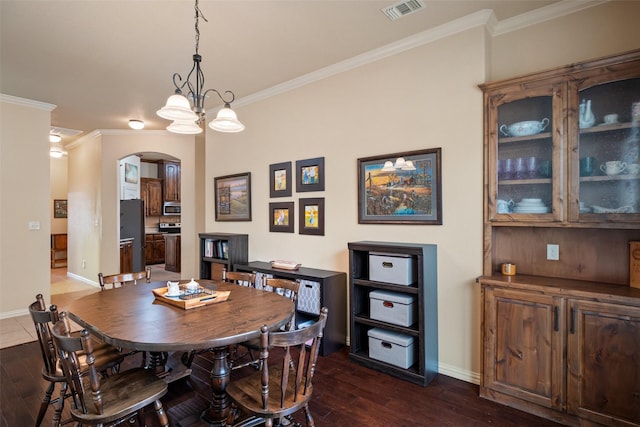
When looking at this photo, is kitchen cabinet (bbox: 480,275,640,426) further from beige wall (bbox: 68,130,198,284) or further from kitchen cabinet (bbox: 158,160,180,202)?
kitchen cabinet (bbox: 158,160,180,202)

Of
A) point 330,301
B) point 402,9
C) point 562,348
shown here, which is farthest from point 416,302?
point 402,9

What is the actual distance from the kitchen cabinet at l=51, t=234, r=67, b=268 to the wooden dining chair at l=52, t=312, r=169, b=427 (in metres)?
8.68

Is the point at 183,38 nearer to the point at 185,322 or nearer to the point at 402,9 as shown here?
the point at 402,9

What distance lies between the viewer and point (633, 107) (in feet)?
6.75

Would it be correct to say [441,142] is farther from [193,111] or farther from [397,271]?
[193,111]

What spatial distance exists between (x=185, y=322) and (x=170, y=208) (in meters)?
8.33

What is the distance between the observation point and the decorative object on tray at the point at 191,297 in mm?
2096

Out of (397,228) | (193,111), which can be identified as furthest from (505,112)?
(193,111)

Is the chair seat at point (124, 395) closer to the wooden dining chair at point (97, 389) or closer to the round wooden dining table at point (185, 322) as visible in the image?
the wooden dining chair at point (97, 389)

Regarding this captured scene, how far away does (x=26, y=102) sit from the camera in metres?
4.54

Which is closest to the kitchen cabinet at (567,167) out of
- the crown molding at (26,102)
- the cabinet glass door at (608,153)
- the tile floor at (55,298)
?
the cabinet glass door at (608,153)

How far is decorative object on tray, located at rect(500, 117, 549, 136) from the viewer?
2.33 metres

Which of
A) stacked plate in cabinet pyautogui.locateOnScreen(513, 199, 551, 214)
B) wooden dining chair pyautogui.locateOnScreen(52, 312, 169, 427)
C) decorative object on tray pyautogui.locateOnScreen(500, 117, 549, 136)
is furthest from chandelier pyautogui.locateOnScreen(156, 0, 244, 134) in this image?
stacked plate in cabinet pyautogui.locateOnScreen(513, 199, 551, 214)

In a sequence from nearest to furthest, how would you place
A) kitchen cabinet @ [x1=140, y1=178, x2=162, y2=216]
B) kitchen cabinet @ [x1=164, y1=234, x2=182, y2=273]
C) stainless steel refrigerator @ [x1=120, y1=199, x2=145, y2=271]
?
1. stainless steel refrigerator @ [x1=120, y1=199, x2=145, y2=271]
2. kitchen cabinet @ [x1=164, y1=234, x2=182, y2=273]
3. kitchen cabinet @ [x1=140, y1=178, x2=162, y2=216]
